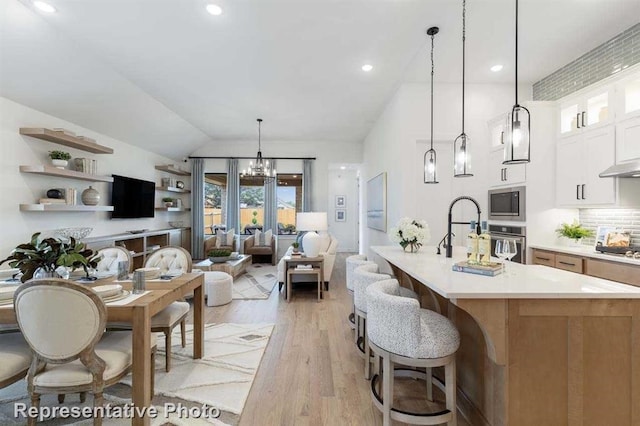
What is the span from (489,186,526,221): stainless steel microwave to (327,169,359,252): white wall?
20.8 ft

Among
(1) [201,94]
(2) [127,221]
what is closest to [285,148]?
(1) [201,94]

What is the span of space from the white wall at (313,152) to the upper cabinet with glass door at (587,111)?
188 inches

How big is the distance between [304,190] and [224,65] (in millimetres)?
4336

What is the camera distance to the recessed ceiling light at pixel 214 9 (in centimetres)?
270

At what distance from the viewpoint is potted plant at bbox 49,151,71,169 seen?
13.2 feet

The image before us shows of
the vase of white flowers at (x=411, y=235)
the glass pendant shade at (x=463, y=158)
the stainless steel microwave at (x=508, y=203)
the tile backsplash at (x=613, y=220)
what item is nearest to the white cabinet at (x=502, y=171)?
the stainless steel microwave at (x=508, y=203)

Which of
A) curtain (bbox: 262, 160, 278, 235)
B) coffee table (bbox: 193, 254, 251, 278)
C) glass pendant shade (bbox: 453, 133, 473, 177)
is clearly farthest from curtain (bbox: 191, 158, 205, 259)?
glass pendant shade (bbox: 453, 133, 473, 177)

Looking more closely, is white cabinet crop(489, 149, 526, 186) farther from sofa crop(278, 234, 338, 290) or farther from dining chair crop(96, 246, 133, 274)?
dining chair crop(96, 246, 133, 274)

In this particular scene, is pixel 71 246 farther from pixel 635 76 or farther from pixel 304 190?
pixel 304 190

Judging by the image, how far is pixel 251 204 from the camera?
834 cm

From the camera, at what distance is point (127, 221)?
5.96 m

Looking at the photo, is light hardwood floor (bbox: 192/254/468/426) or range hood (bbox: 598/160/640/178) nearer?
light hardwood floor (bbox: 192/254/468/426)

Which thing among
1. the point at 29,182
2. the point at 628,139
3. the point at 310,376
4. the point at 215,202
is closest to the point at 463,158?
the point at 628,139

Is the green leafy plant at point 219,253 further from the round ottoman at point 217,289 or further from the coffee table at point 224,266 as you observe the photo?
the round ottoman at point 217,289
